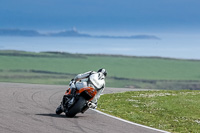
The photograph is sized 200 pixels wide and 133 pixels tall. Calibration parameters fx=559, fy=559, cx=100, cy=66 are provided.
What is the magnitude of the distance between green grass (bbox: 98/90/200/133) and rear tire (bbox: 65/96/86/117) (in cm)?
195

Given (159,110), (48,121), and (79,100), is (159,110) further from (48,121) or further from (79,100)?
(48,121)

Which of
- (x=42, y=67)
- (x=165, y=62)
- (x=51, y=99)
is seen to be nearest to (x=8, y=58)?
(x=42, y=67)

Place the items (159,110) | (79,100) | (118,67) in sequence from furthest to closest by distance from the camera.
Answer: (118,67) < (159,110) < (79,100)

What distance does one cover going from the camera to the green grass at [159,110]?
19391mm

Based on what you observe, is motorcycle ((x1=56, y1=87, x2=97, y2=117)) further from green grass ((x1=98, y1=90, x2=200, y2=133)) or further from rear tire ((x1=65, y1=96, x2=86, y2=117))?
green grass ((x1=98, y1=90, x2=200, y2=133))

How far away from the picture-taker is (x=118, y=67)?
507 ft

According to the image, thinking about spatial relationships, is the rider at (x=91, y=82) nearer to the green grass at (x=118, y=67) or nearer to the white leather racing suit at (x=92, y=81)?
the white leather racing suit at (x=92, y=81)

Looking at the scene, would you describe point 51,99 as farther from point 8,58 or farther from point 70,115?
point 8,58

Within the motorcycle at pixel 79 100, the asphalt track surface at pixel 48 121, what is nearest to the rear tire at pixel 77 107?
the motorcycle at pixel 79 100

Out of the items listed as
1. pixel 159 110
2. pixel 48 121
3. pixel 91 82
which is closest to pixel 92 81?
pixel 91 82

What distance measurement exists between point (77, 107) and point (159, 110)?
5055 millimetres

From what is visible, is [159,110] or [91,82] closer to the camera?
[91,82]

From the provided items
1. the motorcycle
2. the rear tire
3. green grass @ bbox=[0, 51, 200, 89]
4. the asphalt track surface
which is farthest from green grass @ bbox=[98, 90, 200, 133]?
green grass @ bbox=[0, 51, 200, 89]

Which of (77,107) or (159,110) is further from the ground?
(77,107)
